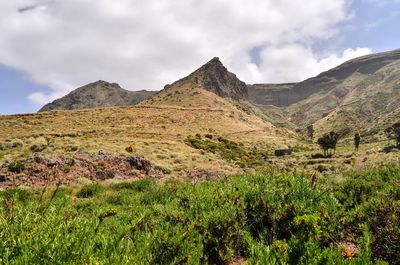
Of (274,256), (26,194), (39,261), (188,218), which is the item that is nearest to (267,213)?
(188,218)

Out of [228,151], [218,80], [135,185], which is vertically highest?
[218,80]

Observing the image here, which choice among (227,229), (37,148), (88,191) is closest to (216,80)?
(37,148)

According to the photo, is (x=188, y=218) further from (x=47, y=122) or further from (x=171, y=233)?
(x=47, y=122)

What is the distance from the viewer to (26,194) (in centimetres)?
1888

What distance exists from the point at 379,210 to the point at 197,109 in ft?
314

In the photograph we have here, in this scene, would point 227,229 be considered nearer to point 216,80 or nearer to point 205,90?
point 205,90

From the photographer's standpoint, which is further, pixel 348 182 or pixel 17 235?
pixel 348 182

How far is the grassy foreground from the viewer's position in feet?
15.9

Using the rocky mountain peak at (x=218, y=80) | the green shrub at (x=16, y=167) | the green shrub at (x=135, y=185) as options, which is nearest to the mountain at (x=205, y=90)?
the rocky mountain peak at (x=218, y=80)

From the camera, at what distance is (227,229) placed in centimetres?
841

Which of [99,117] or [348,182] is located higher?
[99,117]

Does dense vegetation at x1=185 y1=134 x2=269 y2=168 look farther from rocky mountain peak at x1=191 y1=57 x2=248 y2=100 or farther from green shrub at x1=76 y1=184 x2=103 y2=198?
rocky mountain peak at x1=191 y1=57 x2=248 y2=100

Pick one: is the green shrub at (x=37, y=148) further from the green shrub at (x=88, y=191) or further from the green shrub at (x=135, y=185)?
the green shrub at (x=88, y=191)

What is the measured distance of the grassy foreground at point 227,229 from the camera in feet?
15.9
